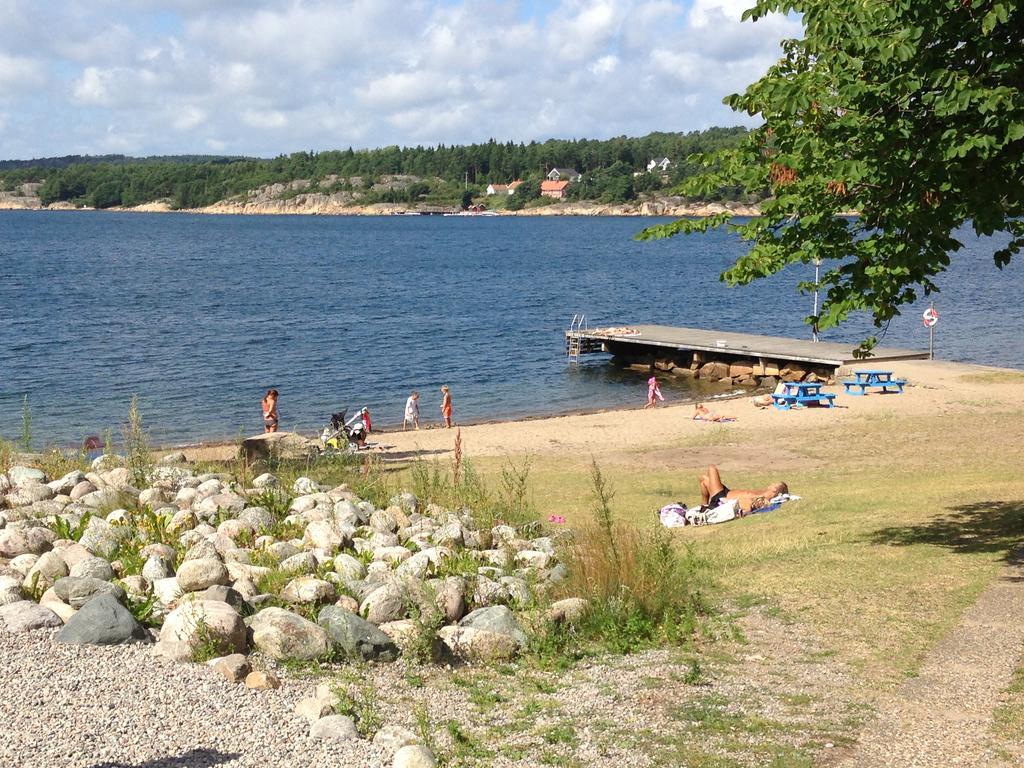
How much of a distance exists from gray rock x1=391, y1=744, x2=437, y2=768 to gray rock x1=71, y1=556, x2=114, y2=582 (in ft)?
13.4

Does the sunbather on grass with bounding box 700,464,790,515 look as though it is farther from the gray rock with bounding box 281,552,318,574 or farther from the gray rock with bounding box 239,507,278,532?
the gray rock with bounding box 281,552,318,574

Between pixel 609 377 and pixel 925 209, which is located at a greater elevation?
pixel 925 209

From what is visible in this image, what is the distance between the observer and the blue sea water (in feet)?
118

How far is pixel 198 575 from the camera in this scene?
9.27 meters

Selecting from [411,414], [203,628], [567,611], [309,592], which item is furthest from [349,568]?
[411,414]

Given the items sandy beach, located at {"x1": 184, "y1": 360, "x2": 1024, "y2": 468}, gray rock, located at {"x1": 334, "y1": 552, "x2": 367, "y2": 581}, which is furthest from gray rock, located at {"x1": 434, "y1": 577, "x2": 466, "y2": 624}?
sandy beach, located at {"x1": 184, "y1": 360, "x2": 1024, "y2": 468}

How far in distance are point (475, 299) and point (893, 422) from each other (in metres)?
47.3

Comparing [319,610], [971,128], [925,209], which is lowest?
[319,610]

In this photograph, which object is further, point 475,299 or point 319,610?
point 475,299

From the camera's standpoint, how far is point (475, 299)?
A: 72562mm

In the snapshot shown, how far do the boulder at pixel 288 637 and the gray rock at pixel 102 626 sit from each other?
33.4 inches

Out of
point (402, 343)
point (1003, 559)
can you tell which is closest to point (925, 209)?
point (1003, 559)

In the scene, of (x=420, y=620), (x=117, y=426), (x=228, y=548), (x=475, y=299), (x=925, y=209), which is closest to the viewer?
(x=420, y=620)

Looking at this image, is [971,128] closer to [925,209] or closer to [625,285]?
[925,209]
